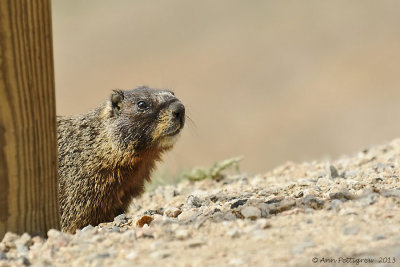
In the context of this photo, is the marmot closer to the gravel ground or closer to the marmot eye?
the marmot eye

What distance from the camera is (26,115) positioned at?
4.12 m

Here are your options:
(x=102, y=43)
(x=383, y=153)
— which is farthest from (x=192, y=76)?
(x=383, y=153)

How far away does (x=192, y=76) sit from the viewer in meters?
20.4

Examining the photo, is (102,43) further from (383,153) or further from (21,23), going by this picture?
(21,23)

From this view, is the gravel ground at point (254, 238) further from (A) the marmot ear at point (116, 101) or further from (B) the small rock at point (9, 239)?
(A) the marmot ear at point (116, 101)

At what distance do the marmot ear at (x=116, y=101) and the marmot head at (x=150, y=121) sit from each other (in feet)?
0.13

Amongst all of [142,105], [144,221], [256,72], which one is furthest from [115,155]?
[256,72]

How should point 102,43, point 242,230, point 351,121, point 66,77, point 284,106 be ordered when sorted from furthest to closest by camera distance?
point 102,43
point 66,77
point 284,106
point 351,121
point 242,230

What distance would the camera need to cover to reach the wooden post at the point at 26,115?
404cm

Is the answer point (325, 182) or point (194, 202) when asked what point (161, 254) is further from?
point (325, 182)

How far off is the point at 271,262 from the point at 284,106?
1448cm

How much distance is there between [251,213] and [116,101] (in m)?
2.77

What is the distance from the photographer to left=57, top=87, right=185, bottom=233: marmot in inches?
250

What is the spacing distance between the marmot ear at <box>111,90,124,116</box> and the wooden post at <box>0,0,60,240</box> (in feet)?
7.85
